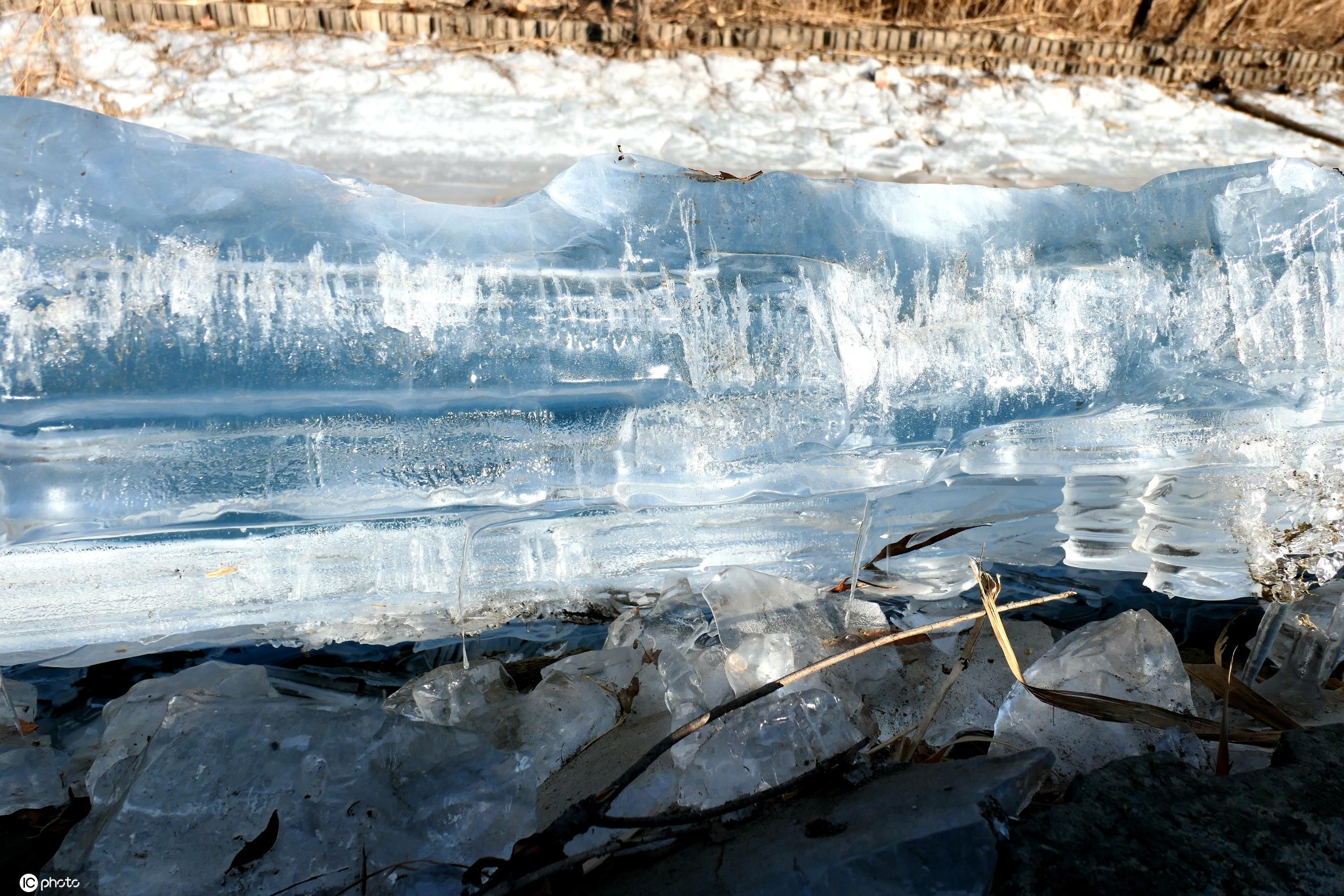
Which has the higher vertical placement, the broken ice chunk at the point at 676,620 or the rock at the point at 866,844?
the rock at the point at 866,844

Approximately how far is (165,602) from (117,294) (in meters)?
0.44

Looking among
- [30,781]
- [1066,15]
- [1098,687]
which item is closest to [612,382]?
[1098,687]

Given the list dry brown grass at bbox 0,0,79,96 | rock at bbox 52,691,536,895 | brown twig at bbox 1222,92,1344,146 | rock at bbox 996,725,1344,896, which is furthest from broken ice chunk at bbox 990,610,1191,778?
dry brown grass at bbox 0,0,79,96

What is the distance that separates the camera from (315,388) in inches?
45.8

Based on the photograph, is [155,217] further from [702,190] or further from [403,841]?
[403,841]

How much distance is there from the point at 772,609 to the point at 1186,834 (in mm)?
548

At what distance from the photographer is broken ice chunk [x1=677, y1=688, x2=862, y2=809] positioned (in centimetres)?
91

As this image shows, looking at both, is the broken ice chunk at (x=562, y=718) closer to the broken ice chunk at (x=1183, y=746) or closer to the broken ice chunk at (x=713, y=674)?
the broken ice chunk at (x=713, y=674)

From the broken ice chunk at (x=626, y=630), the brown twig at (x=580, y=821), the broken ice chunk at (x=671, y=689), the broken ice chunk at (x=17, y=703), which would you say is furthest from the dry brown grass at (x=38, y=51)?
the brown twig at (x=580, y=821)

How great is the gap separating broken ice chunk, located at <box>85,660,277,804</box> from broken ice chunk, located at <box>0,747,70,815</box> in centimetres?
3

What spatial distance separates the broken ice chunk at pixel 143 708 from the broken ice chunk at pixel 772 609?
0.61 m

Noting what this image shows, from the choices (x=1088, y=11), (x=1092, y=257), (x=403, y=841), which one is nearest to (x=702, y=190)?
(x=1092, y=257)

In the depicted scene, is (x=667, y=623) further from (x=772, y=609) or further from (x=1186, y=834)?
(x=1186, y=834)

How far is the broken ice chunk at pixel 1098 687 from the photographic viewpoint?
944 millimetres
